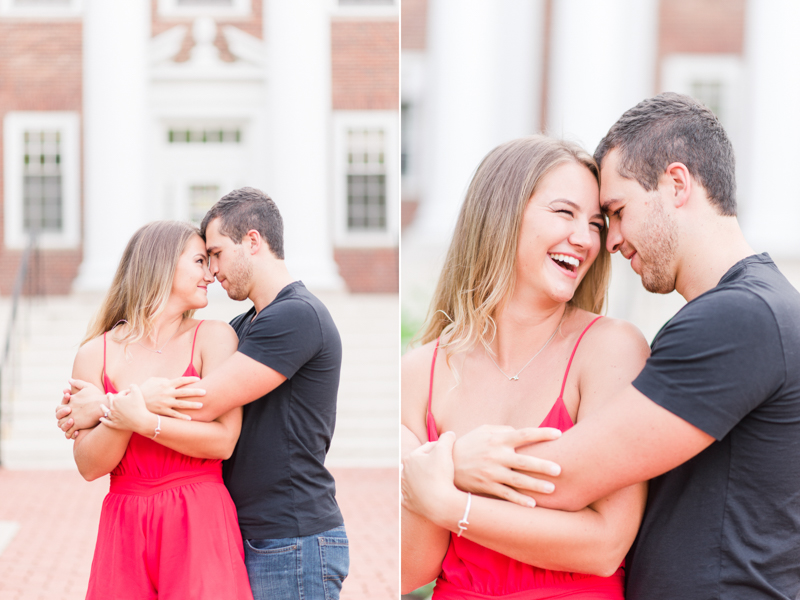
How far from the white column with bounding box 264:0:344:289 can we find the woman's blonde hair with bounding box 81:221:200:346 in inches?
408

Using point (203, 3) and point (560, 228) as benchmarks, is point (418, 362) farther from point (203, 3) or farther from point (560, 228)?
point (203, 3)

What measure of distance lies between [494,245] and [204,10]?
14550 mm

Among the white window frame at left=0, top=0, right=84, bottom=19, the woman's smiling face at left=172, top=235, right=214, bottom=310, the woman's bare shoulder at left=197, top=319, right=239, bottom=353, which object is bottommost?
the woman's bare shoulder at left=197, top=319, right=239, bottom=353

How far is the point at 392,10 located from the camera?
1561cm

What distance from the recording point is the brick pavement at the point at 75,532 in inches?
246

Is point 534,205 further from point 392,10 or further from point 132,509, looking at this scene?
point 392,10

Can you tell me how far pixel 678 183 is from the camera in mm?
2109

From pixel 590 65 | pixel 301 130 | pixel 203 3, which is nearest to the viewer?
pixel 301 130

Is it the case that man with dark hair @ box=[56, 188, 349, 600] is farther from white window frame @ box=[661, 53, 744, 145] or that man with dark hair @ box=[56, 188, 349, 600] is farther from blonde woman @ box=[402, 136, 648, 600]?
white window frame @ box=[661, 53, 744, 145]

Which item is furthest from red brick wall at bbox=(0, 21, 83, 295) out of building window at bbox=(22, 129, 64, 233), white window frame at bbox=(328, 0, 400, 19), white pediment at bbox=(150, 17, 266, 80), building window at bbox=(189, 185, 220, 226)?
white window frame at bbox=(328, 0, 400, 19)

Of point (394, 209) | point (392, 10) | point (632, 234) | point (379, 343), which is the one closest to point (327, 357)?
point (632, 234)

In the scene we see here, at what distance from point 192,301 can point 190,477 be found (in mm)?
621

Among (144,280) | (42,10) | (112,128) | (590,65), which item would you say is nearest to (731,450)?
(144,280)

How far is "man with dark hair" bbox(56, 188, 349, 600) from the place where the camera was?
2658 mm
